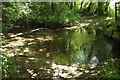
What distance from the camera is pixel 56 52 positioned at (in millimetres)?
12219

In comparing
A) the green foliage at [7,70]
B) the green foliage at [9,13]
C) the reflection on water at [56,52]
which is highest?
the green foliage at [9,13]

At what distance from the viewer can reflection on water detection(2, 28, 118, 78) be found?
9.03 metres

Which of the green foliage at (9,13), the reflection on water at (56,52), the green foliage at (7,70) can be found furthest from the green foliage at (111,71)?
the green foliage at (9,13)

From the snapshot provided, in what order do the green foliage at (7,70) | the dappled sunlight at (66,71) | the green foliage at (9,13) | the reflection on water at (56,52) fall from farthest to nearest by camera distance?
the green foliage at (9,13), the reflection on water at (56,52), the dappled sunlight at (66,71), the green foliage at (7,70)

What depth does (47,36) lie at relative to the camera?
15.9 meters

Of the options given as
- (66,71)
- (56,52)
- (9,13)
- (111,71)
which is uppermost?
(9,13)

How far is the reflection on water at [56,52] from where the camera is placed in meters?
9.03

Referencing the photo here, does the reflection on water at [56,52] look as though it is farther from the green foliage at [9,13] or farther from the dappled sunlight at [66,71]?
→ the green foliage at [9,13]

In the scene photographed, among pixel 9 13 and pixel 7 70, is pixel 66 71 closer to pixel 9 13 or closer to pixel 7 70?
pixel 7 70

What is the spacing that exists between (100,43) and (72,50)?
2.29m

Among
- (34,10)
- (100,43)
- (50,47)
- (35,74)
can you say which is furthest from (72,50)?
(34,10)

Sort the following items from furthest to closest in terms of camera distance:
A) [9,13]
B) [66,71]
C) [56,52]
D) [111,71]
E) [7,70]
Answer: [9,13] < [56,52] < [66,71] < [111,71] < [7,70]

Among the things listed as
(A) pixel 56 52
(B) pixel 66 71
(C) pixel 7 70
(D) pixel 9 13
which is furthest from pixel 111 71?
(D) pixel 9 13

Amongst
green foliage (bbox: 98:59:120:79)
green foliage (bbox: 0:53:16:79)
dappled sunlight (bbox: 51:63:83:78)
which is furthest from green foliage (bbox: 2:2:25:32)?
green foliage (bbox: 98:59:120:79)
